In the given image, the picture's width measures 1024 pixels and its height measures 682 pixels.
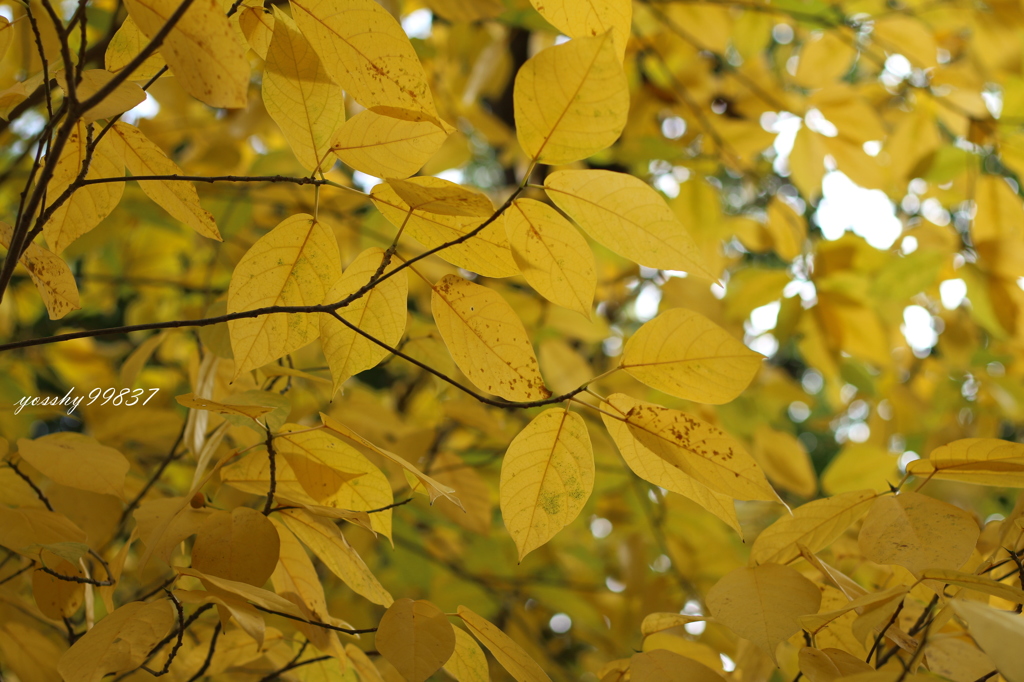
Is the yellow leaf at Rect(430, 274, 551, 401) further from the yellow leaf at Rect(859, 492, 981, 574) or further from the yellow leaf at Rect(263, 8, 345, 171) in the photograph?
the yellow leaf at Rect(859, 492, 981, 574)

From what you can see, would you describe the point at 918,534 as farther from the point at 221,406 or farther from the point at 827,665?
the point at 221,406

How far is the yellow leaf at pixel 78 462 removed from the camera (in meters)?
0.52

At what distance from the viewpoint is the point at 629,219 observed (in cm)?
46

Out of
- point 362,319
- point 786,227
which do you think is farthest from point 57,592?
point 786,227

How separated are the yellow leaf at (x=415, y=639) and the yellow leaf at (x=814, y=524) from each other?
251mm

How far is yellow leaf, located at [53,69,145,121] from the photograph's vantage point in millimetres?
348

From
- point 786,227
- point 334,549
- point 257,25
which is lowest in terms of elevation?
point 786,227

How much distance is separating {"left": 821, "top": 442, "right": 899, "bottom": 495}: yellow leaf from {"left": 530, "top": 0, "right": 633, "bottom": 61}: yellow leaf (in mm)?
809

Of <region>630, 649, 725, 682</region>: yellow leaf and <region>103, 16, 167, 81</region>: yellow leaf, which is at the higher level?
<region>103, 16, 167, 81</region>: yellow leaf

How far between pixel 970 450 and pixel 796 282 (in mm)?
881

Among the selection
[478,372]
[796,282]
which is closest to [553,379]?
[796,282]

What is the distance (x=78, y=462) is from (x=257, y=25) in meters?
0.35

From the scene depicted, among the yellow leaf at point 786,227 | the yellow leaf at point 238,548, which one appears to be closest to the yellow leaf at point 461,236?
the yellow leaf at point 238,548

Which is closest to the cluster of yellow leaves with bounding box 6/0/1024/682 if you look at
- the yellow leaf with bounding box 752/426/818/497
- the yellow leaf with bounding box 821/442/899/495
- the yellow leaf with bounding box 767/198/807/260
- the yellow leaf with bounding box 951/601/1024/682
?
the yellow leaf with bounding box 951/601/1024/682
